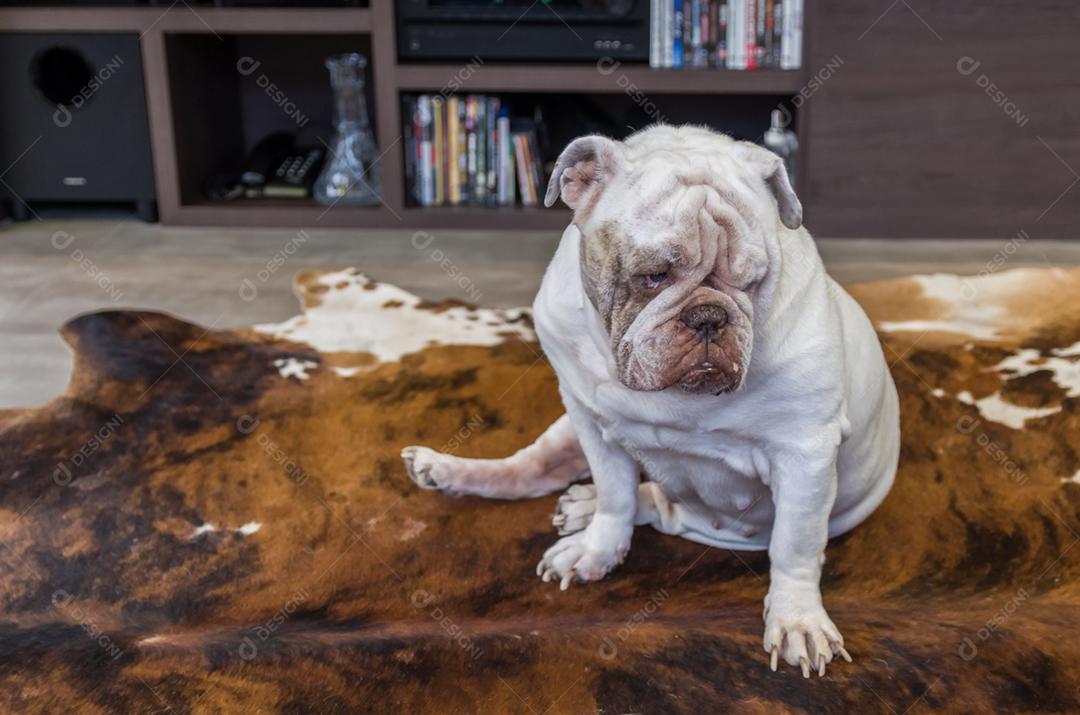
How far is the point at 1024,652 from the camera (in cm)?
128

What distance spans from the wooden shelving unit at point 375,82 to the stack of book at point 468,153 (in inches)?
1.8

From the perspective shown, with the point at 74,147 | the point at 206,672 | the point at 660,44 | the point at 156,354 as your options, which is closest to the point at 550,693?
the point at 206,672

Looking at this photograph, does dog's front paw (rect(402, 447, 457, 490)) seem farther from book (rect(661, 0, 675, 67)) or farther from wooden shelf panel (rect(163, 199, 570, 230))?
book (rect(661, 0, 675, 67))

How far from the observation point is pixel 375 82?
3215 millimetres

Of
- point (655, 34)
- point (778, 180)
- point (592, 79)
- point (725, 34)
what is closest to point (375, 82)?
point (592, 79)

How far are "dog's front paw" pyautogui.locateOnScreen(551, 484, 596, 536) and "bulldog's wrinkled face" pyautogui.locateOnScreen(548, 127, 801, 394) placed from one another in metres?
0.42

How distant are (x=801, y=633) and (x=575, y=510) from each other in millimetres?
383

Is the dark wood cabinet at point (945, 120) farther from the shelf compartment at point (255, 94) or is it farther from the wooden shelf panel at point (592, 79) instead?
the shelf compartment at point (255, 94)

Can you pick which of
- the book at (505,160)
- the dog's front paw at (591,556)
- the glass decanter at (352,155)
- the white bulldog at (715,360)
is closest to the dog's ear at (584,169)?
the white bulldog at (715,360)

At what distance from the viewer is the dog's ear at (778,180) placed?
117 cm

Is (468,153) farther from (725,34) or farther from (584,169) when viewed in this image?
(584,169)

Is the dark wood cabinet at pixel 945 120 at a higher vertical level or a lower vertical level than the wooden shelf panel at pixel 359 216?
higher

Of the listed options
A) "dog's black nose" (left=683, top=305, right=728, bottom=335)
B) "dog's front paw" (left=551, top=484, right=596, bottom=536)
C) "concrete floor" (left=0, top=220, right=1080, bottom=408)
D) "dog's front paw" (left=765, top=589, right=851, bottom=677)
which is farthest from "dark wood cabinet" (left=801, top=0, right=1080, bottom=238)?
"dog's black nose" (left=683, top=305, right=728, bottom=335)

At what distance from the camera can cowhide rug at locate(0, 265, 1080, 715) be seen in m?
1.25
